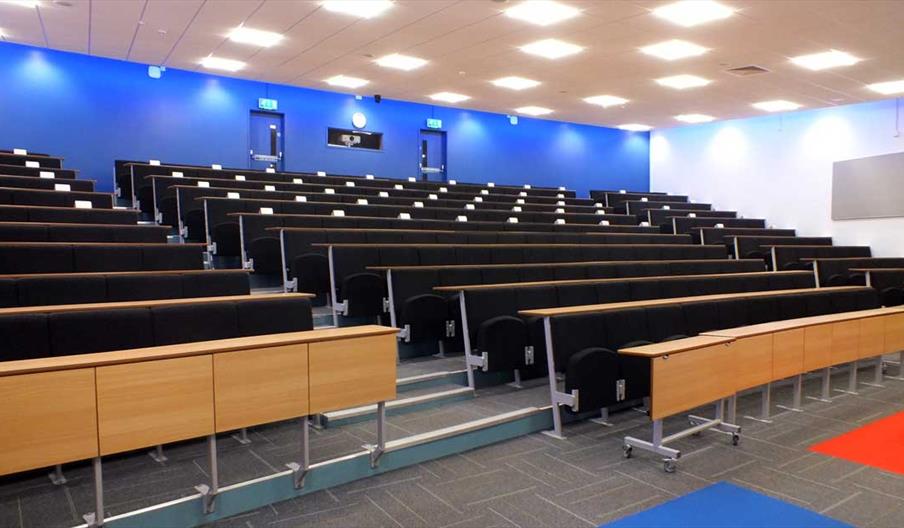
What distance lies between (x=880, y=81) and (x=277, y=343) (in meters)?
8.26

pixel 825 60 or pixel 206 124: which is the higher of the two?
pixel 825 60

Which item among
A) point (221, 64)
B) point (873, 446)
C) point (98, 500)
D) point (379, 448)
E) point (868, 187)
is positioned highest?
point (221, 64)

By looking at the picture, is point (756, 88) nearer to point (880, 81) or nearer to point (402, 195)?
point (880, 81)

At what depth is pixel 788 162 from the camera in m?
10.2

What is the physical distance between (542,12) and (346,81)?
389 centimetres

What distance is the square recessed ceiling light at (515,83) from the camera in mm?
8227

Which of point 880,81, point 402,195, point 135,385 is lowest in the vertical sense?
point 135,385

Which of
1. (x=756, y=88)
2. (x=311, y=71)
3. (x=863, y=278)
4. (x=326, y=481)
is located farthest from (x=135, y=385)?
(x=756, y=88)

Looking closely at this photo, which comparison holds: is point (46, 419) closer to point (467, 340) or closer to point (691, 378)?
point (467, 340)

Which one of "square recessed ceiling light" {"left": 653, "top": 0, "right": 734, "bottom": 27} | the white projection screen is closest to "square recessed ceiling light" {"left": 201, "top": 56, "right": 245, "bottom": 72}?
"square recessed ceiling light" {"left": 653, "top": 0, "right": 734, "bottom": 27}

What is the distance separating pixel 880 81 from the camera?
24.2 feet

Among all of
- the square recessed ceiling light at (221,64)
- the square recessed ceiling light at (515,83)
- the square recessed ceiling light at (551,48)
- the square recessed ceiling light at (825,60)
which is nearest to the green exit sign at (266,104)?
→ the square recessed ceiling light at (221,64)

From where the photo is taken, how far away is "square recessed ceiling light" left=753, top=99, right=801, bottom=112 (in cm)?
891

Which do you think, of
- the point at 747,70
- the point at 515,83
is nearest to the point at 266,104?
the point at 515,83
